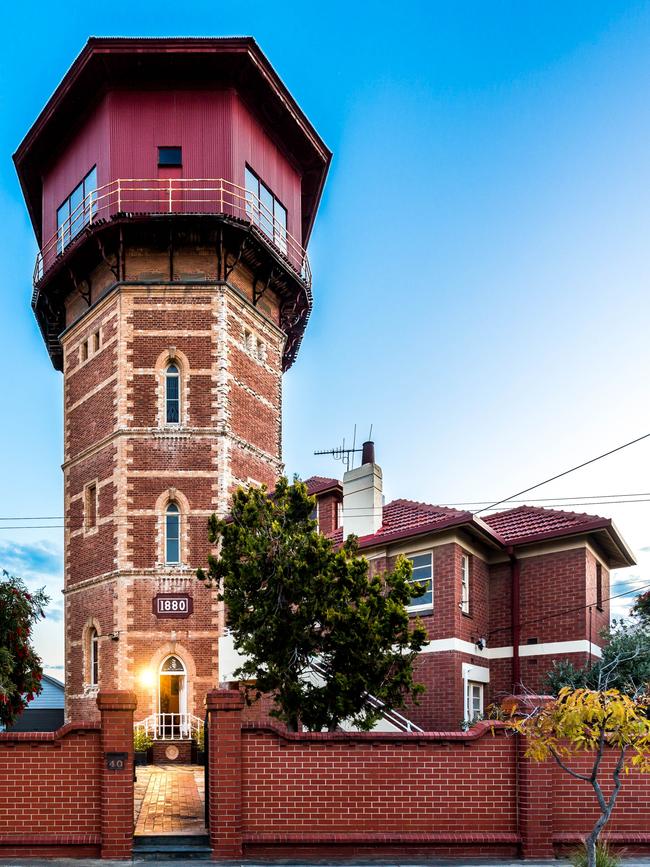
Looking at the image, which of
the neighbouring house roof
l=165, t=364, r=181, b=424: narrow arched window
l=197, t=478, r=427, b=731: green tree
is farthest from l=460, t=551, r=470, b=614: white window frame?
l=165, t=364, r=181, b=424: narrow arched window

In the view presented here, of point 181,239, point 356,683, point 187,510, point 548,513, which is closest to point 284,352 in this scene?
point 181,239

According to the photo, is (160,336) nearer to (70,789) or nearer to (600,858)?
(70,789)

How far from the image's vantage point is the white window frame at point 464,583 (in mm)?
21625

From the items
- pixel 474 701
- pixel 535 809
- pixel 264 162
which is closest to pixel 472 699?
pixel 474 701

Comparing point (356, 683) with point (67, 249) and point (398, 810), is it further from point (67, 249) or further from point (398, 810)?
point (67, 249)

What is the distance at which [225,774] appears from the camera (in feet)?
41.5

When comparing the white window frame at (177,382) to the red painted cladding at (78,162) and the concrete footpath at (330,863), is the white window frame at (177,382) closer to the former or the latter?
Answer: the red painted cladding at (78,162)

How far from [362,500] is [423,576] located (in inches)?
122

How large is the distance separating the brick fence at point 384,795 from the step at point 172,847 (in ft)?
1.12

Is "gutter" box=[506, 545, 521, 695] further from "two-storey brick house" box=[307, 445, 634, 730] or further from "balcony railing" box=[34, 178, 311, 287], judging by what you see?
"balcony railing" box=[34, 178, 311, 287]

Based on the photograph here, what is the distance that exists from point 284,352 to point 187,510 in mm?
10411

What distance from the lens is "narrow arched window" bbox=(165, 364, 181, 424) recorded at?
28594mm

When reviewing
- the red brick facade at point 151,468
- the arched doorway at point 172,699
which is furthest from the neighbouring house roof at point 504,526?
the arched doorway at point 172,699

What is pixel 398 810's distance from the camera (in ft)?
42.2
